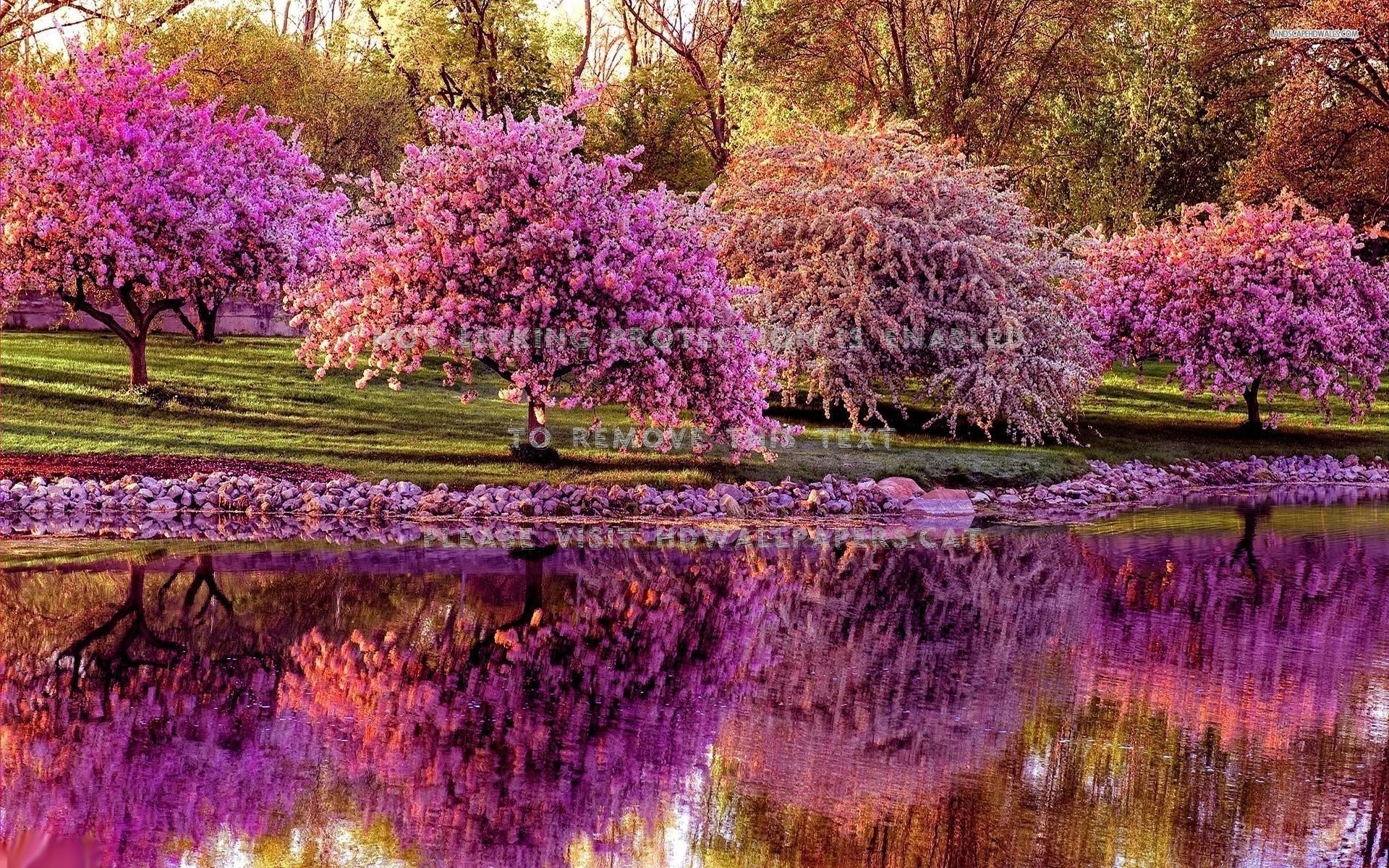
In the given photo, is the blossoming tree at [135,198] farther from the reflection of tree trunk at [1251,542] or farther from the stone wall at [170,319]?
the reflection of tree trunk at [1251,542]

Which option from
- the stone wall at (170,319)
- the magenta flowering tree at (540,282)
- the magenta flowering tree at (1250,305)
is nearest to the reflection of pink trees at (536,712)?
the magenta flowering tree at (540,282)

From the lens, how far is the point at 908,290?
25766 mm

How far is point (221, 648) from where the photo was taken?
1154 centimetres

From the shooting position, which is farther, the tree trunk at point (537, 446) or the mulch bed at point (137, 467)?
the tree trunk at point (537, 446)

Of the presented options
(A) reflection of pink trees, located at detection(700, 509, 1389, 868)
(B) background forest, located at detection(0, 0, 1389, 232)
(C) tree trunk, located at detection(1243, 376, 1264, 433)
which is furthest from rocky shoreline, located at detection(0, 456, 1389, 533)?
(B) background forest, located at detection(0, 0, 1389, 232)

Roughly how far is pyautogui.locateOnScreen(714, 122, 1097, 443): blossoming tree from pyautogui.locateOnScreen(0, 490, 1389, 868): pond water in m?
8.89

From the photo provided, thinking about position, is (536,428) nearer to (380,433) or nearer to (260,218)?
(380,433)

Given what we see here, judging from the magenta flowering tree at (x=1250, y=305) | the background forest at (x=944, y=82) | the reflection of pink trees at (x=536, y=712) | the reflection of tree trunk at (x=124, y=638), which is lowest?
the reflection of tree trunk at (x=124, y=638)

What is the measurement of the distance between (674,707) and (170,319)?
89.6ft

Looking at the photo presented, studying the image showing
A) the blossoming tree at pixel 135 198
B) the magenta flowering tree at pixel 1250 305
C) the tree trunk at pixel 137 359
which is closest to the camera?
the blossoming tree at pixel 135 198

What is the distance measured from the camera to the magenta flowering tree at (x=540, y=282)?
1944 cm

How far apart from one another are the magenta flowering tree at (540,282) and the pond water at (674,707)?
356cm

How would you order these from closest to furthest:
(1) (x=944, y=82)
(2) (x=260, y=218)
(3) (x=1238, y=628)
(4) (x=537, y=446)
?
(3) (x=1238, y=628) → (4) (x=537, y=446) → (2) (x=260, y=218) → (1) (x=944, y=82)

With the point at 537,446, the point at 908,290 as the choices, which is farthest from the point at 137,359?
the point at 908,290
